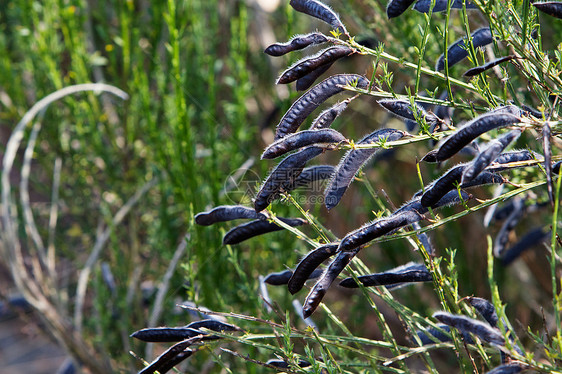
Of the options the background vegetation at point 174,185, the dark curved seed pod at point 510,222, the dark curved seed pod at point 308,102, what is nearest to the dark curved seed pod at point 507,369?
the dark curved seed pod at point 308,102

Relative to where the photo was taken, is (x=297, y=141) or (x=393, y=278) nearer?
(x=297, y=141)

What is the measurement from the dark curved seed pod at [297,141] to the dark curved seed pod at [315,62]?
0.11 m

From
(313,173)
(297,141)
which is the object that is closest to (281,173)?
(297,141)

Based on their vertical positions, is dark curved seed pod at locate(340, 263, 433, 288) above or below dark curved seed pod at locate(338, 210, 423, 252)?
below

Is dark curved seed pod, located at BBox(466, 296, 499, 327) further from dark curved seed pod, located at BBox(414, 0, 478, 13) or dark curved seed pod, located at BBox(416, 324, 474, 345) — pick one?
dark curved seed pod, located at BBox(414, 0, 478, 13)

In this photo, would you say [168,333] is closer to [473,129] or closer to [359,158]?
[359,158]

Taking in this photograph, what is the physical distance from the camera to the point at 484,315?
3.04 ft

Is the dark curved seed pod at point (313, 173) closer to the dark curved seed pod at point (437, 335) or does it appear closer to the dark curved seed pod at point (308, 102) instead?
the dark curved seed pod at point (308, 102)

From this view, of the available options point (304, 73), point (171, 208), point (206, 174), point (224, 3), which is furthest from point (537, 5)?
point (224, 3)

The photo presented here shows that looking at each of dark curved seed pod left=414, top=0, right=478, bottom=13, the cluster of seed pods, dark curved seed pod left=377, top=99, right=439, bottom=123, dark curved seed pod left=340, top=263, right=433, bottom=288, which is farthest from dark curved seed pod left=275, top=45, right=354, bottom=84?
dark curved seed pod left=340, top=263, right=433, bottom=288

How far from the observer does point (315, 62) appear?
87 centimetres

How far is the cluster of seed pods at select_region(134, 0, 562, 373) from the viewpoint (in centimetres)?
77

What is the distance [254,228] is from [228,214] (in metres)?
0.07

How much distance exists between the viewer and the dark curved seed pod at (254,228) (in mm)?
1038
